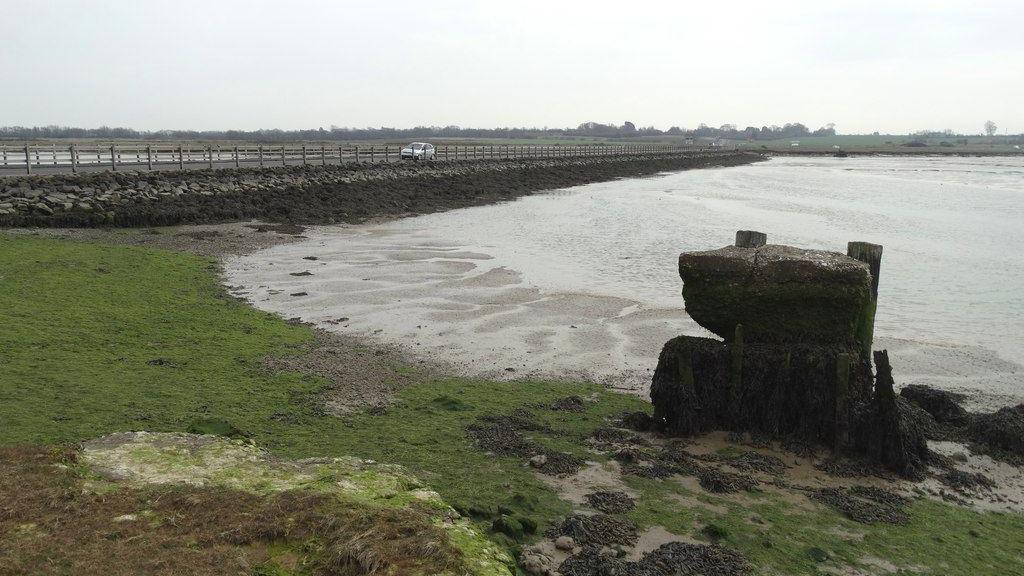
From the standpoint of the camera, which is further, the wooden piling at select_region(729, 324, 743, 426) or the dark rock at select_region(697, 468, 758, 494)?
the wooden piling at select_region(729, 324, 743, 426)

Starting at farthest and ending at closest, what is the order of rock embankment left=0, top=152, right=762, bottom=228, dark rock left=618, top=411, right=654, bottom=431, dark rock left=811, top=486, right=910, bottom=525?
rock embankment left=0, top=152, right=762, bottom=228
dark rock left=618, top=411, right=654, bottom=431
dark rock left=811, top=486, right=910, bottom=525

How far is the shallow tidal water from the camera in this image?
1109 cm

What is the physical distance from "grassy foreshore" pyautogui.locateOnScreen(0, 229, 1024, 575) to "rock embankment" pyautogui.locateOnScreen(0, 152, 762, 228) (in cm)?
1106

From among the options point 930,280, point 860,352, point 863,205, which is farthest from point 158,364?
point 863,205

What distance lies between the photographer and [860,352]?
7801 millimetres

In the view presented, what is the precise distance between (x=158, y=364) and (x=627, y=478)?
587 cm

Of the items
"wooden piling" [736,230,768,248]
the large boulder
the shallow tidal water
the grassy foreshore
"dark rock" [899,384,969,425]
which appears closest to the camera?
the grassy foreshore

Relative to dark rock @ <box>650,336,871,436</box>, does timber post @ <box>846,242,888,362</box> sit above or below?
above

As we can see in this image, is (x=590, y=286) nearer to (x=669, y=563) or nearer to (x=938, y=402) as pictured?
(x=938, y=402)

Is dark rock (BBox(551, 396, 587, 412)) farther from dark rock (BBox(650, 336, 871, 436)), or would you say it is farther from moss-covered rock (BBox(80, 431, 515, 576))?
moss-covered rock (BBox(80, 431, 515, 576))

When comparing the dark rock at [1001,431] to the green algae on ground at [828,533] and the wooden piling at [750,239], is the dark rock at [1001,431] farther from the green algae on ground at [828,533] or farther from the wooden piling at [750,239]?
the wooden piling at [750,239]

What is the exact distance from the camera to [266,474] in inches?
205

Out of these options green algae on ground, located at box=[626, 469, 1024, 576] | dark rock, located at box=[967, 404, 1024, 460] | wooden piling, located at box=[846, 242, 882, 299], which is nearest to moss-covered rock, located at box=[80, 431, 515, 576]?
green algae on ground, located at box=[626, 469, 1024, 576]

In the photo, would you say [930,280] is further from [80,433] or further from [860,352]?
[80,433]
